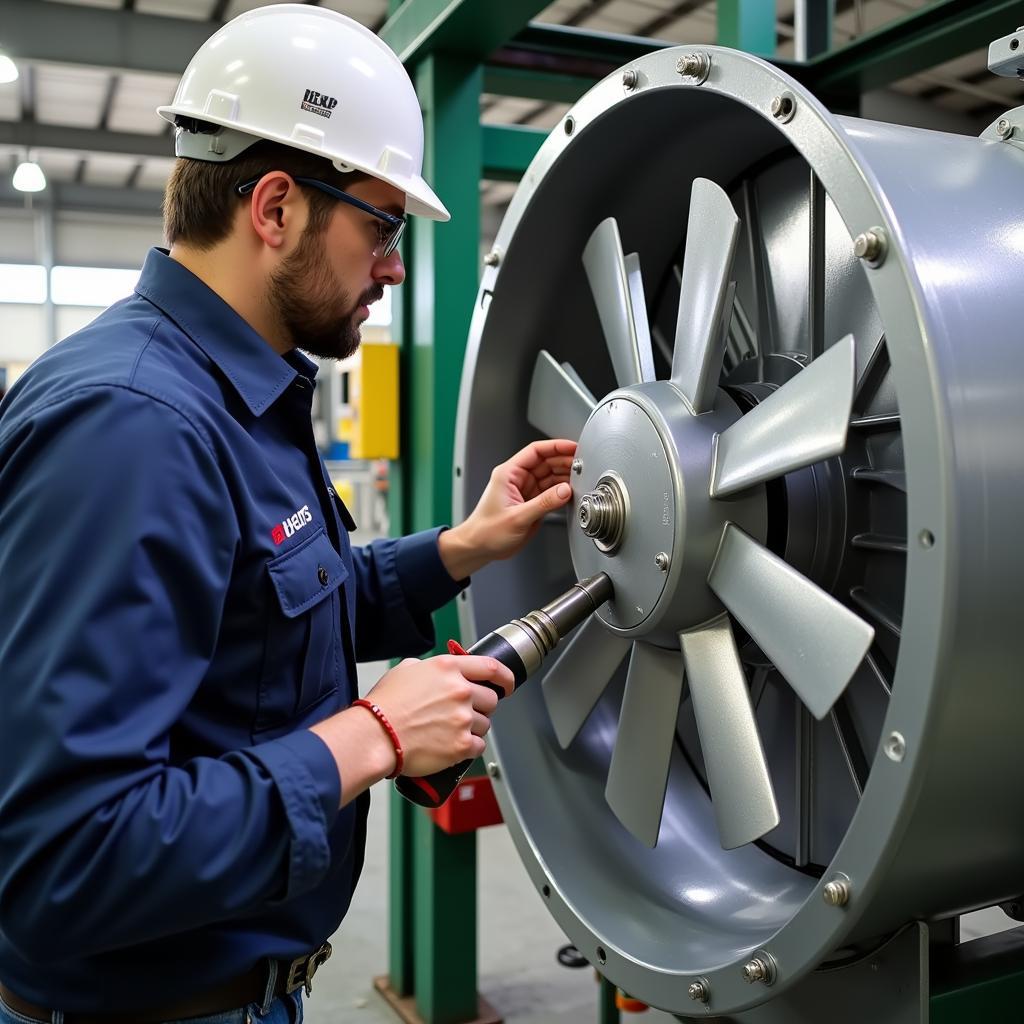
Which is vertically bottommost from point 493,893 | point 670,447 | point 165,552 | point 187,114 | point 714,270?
point 493,893

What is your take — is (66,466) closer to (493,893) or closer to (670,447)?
(670,447)

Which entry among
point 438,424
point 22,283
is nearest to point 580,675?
point 438,424

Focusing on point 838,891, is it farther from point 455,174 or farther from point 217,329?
point 455,174

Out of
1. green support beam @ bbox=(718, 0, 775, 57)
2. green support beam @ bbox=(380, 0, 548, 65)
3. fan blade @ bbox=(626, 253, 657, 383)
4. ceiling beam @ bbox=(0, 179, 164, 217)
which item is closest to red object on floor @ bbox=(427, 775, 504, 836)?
fan blade @ bbox=(626, 253, 657, 383)

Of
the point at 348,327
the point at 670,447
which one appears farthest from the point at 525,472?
the point at 348,327

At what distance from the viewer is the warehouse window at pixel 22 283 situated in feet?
46.0

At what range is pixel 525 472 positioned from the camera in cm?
194

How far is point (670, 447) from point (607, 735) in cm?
82

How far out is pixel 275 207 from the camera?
139 centimetres

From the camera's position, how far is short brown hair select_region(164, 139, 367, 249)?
4.57 feet

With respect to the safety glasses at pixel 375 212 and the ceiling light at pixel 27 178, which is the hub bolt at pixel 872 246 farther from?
the ceiling light at pixel 27 178

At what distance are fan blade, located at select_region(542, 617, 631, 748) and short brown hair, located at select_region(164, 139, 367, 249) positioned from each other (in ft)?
2.93

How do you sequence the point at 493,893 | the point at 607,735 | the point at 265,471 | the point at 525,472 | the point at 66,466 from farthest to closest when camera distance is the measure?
the point at 493,893, the point at 607,735, the point at 525,472, the point at 265,471, the point at 66,466

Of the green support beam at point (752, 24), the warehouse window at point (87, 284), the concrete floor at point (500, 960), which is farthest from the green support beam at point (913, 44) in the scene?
the warehouse window at point (87, 284)
